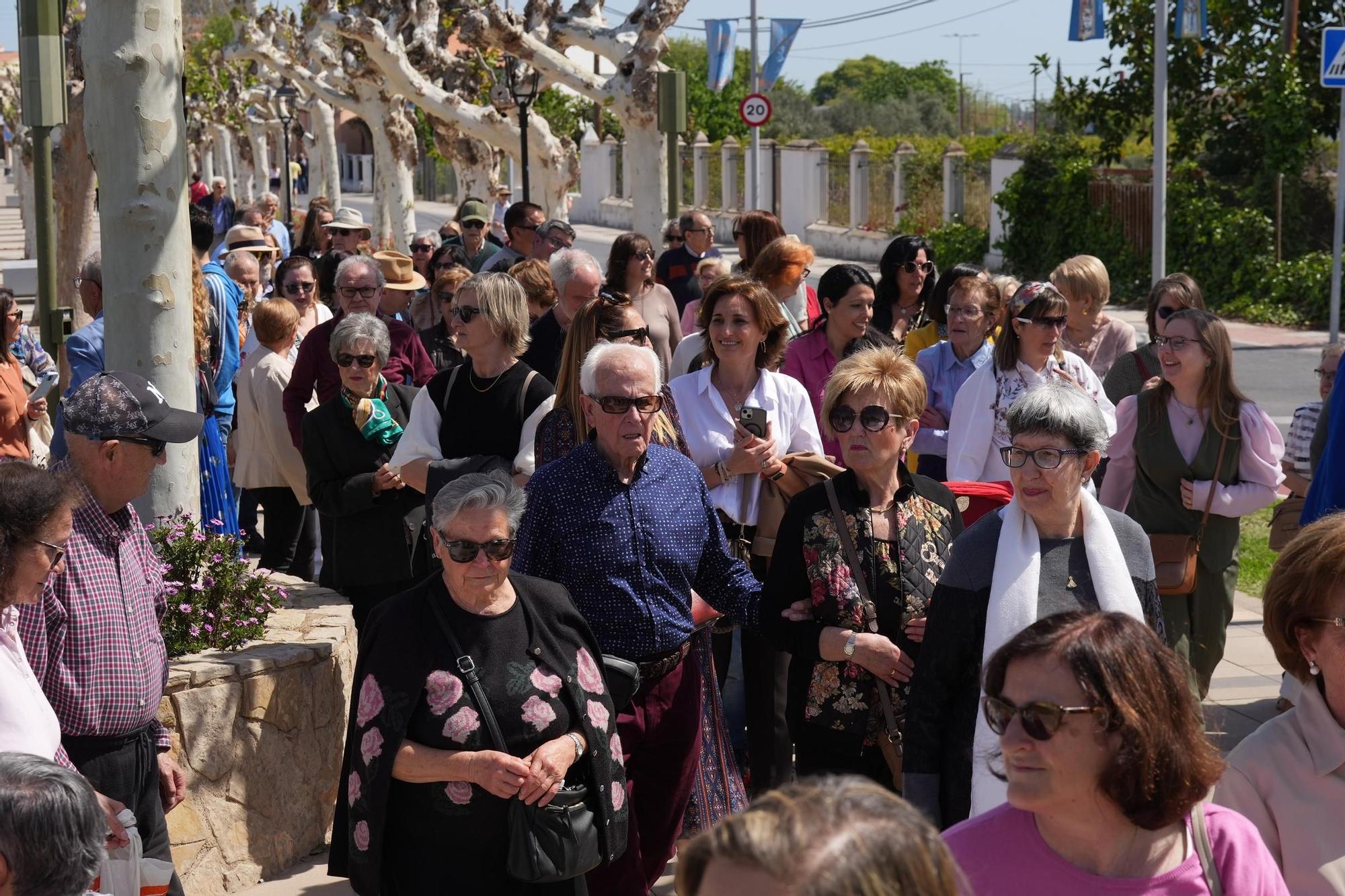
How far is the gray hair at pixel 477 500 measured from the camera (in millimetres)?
4145

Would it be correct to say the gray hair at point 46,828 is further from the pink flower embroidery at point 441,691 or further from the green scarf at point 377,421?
the green scarf at point 377,421

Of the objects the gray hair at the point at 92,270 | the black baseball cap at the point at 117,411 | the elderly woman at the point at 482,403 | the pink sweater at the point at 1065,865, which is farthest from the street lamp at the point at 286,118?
the pink sweater at the point at 1065,865

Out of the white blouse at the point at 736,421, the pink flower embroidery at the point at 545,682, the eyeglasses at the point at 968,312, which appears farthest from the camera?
the eyeglasses at the point at 968,312

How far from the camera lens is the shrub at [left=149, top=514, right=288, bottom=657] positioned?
555cm

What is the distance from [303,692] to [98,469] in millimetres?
1668

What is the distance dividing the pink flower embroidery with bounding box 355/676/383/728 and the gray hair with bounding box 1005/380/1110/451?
1.74m

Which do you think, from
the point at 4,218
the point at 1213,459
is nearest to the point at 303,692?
the point at 1213,459

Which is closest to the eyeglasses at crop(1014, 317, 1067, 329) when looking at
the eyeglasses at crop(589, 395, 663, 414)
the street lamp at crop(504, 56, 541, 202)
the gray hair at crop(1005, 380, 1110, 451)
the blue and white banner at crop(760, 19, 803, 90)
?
the eyeglasses at crop(589, 395, 663, 414)

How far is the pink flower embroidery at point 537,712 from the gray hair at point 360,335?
3.12m

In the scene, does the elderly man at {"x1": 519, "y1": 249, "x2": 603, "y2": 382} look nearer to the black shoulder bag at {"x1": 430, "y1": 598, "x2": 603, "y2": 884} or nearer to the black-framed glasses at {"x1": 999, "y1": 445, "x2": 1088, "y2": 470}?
the black shoulder bag at {"x1": 430, "y1": 598, "x2": 603, "y2": 884}

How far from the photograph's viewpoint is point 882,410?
464cm

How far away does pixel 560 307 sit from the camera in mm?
7734

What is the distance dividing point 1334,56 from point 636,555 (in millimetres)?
11844

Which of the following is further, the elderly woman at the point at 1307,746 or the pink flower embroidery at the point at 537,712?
the pink flower embroidery at the point at 537,712
